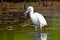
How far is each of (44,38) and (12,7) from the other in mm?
14576

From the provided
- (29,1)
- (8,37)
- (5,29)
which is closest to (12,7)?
(29,1)

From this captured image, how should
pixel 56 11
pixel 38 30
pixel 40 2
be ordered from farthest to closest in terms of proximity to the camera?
pixel 40 2 → pixel 56 11 → pixel 38 30

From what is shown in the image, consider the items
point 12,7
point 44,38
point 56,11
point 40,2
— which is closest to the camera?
point 44,38

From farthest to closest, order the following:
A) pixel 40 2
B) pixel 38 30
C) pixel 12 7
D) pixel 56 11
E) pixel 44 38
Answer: pixel 40 2, pixel 12 7, pixel 56 11, pixel 38 30, pixel 44 38

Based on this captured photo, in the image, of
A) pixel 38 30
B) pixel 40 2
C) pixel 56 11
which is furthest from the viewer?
pixel 40 2

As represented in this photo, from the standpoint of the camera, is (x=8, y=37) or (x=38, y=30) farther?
(x=38, y=30)

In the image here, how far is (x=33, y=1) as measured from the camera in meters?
29.3

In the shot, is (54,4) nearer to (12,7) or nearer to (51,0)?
(51,0)

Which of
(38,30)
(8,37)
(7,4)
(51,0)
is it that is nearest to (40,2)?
(51,0)

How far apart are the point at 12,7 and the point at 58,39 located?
1448 centimetres

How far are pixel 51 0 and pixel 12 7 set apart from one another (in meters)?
4.35

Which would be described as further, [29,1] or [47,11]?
[29,1]

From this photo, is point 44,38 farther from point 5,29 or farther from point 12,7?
point 12,7

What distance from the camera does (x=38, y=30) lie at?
14734mm
